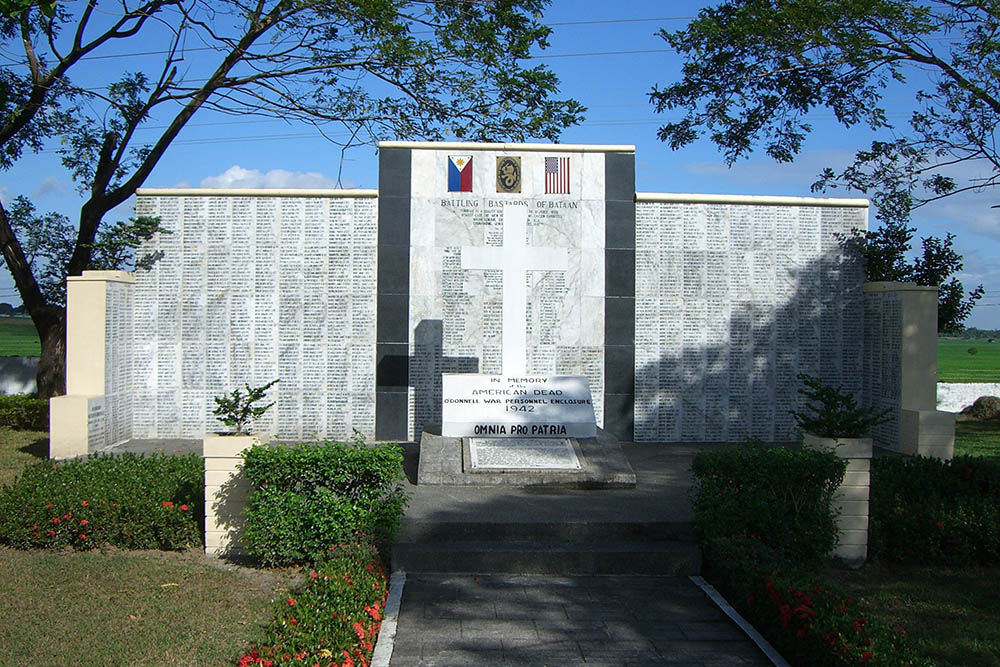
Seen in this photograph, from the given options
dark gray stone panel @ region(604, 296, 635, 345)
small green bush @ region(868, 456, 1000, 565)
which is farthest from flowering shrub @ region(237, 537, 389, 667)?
dark gray stone panel @ region(604, 296, 635, 345)

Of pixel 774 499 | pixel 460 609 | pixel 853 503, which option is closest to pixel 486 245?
pixel 774 499

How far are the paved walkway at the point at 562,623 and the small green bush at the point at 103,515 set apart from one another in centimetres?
256

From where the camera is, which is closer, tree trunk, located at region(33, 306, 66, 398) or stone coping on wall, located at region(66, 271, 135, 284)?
stone coping on wall, located at region(66, 271, 135, 284)

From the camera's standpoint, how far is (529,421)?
36.8 feet

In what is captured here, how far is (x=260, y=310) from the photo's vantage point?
1388cm

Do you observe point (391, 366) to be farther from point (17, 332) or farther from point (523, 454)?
point (17, 332)

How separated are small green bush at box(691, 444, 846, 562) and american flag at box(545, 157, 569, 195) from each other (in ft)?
23.3

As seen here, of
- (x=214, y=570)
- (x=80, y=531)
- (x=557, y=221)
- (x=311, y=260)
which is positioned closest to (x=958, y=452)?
(x=557, y=221)

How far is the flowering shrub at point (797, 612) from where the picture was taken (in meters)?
4.95

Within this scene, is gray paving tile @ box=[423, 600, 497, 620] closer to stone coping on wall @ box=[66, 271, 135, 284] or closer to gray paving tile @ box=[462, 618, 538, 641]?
gray paving tile @ box=[462, 618, 538, 641]

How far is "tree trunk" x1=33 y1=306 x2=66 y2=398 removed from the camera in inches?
625

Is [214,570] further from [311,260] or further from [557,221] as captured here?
[557,221]

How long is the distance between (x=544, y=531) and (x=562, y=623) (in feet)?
6.02

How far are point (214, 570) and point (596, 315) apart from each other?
8088 millimetres
